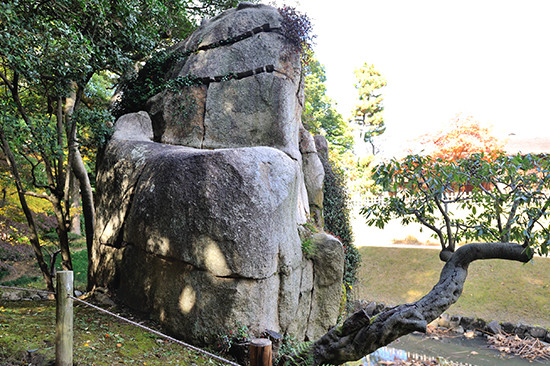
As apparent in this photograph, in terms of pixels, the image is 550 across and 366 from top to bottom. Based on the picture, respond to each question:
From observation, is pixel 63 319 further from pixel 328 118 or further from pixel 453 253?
pixel 328 118

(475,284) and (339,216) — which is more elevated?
(339,216)

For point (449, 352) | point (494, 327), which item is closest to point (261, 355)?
point (449, 352)

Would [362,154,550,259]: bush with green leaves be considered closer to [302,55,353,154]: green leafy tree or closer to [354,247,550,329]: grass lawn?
[354,247,550,329]: grass lawn

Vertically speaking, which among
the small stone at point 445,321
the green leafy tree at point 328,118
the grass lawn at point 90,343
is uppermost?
the green leafy tree at point 328,118

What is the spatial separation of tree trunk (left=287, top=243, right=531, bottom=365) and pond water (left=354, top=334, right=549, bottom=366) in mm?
5688

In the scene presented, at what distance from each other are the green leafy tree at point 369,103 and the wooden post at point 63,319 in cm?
2545

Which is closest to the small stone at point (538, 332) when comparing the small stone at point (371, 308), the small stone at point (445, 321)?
the small stone at point (445, 321)

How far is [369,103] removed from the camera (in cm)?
2634

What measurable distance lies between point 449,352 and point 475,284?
4.95 m

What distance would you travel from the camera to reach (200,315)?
4.90 m

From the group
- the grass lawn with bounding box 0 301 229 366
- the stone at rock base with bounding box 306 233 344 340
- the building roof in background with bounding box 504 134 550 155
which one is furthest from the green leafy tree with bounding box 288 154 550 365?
the building roof in background with bounding box 504 134 550 155

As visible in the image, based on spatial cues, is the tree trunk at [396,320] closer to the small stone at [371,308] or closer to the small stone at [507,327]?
the small stone at [507,327]

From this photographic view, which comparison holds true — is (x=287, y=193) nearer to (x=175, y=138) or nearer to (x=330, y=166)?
(x=175, y=138)

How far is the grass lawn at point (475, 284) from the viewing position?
12.6m
